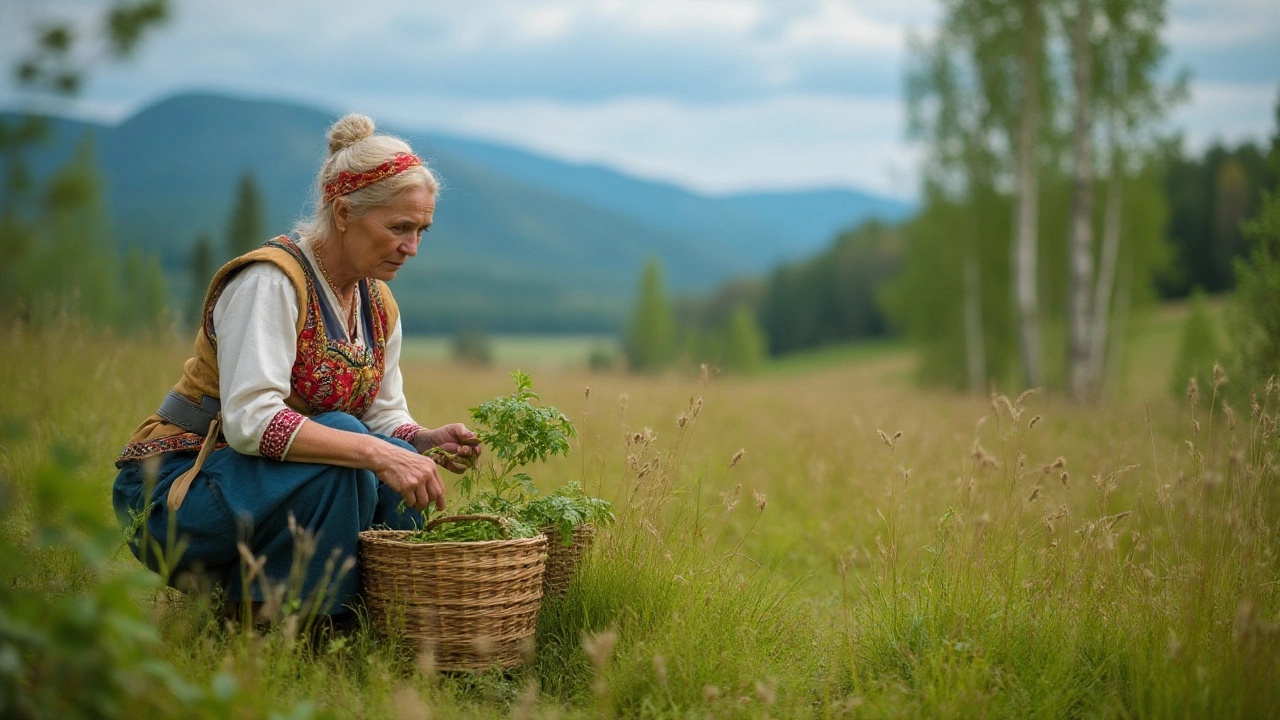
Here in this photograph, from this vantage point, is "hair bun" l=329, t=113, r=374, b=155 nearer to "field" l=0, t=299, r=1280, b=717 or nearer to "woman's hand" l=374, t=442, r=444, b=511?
"woman's hand" l=374, t=442, r=444, b=511

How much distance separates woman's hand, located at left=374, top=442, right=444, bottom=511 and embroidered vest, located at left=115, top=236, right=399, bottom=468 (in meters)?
0.48

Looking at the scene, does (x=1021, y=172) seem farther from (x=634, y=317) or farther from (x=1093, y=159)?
(x=634, y=317)

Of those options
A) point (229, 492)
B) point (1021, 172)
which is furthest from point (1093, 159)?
point (229, 492)

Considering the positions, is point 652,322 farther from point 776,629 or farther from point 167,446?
point 167,446

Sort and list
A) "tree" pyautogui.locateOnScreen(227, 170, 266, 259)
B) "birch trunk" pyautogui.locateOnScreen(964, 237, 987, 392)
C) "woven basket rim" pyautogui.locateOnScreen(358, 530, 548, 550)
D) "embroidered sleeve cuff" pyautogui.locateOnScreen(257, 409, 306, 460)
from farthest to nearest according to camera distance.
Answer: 1. "tree" pyautogui.locateOnScreen(227, 170, 266, 259)
2. "birch trunk" pyautogui.locateOnScreen(964, 237, 987, 392)
3. "embroidered sleeve cuff" pyautogui.locateOnScreen(257, 409, 306, 460)
4. "woven basket rim" pyautogui.locateOnScreen(358, 530, 548, 550)

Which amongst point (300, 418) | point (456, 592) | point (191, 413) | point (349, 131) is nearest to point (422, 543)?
point (456, 592)

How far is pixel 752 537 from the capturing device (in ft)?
18.1

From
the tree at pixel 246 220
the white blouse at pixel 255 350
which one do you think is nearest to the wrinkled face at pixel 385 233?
the white blouse at pixel 255 350

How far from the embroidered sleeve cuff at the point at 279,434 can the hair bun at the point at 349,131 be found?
1.09m

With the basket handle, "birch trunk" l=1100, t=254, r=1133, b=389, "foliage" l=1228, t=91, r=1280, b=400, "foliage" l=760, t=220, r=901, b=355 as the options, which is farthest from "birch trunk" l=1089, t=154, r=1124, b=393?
"foliage" l=760, t=220, r=901, b=355

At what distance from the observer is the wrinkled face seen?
329 centimetres

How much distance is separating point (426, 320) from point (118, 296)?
166 meters

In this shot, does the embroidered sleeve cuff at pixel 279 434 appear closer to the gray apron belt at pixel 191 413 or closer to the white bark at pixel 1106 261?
the gray apron belt at pixel 191 413

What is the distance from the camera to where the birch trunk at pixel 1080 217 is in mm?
13773
